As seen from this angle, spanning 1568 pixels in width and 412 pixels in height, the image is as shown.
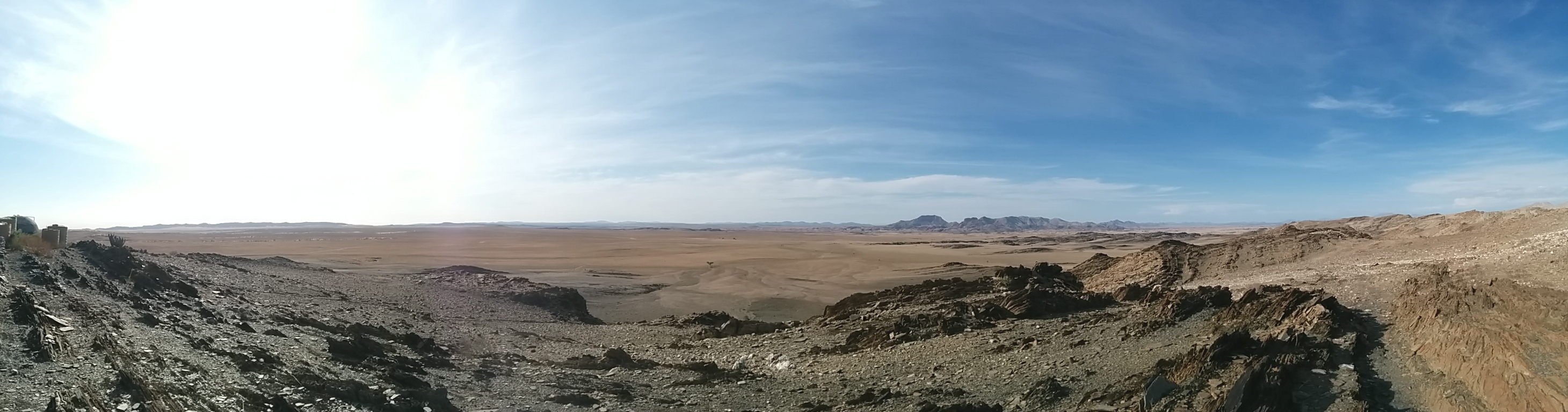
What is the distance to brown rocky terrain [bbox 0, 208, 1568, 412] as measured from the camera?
31.2 ft

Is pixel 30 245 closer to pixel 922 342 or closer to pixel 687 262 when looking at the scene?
pixel 922 342

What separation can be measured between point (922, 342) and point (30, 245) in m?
22.9

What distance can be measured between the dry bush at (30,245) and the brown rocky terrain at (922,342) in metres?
0.55

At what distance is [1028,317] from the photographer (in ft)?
59.1

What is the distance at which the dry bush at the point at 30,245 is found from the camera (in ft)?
57.1

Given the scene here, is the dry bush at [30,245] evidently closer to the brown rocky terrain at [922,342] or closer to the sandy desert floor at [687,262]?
the brown rocky terrain at [922,342]

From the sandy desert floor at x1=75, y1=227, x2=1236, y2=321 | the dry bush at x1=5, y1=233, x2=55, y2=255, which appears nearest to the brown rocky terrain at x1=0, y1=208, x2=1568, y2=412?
the dry bush at x1=5, y1=233, x2=55, y2=255

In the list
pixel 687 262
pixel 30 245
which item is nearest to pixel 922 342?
pixel 30 245

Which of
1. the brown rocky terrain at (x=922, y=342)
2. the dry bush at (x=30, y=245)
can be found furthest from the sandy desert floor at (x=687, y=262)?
the dry bush at (x=30, y=245)

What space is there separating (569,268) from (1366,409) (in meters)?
52.3

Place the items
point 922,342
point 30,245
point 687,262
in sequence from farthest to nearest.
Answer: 1. point 687,262
2. point 30,245
3. point 922,342

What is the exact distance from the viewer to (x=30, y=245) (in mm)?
18125

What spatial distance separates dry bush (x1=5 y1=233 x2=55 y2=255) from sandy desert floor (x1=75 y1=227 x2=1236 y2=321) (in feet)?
56.2

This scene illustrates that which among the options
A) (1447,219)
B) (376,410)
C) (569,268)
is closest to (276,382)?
(376,410)
